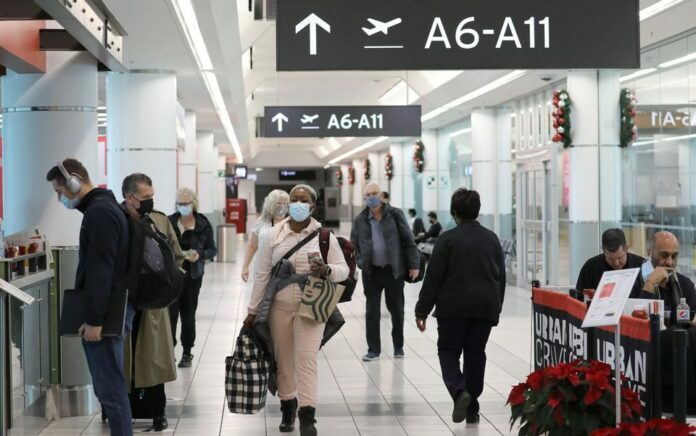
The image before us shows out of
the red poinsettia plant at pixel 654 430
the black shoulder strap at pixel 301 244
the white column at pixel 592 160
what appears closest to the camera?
the red poinsettia plant at pixel 654 430

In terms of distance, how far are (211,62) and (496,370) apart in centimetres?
625

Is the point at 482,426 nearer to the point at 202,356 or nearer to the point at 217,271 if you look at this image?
the point at 202,356

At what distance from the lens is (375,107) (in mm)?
15492

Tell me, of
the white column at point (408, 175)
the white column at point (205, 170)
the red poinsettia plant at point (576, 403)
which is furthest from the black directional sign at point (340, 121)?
the white column at point (408, 175)

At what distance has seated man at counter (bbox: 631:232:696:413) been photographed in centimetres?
517

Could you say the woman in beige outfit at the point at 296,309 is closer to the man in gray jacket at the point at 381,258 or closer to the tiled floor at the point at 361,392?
the tiled floor at the point at 361,392

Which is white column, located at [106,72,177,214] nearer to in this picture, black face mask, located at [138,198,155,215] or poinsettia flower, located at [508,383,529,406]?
black face mask, located at [138,198,155,215]

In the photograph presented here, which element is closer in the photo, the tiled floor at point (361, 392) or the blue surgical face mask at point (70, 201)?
the blue surgical face mask at point (70, 201)

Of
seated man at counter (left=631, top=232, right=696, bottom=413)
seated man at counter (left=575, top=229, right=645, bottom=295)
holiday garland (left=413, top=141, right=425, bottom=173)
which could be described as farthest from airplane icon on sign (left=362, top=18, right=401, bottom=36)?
holiday garland (left=413, top=141, right=425, bottom=173)

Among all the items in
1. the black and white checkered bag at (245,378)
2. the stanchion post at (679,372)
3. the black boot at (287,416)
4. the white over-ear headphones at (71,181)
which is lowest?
the black boot at (287,416)

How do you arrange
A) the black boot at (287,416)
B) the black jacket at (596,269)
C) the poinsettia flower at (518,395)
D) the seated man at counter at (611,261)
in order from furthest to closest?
1. the black boot at (287,416)
2. the black jacket at (596,269)
3. the seated man at counter at (611,261)
4. the poinsettia flower at (518,395)

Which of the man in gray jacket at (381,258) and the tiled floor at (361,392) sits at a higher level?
the man in gray jacket at (381,258)

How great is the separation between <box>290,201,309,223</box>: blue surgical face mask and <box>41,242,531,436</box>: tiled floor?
1.42 m

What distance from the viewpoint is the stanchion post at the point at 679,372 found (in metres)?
4.55
